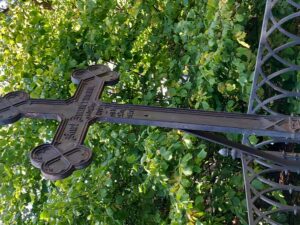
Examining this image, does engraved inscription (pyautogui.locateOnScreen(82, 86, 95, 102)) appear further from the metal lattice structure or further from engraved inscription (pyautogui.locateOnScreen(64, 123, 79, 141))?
the metal lattice structure

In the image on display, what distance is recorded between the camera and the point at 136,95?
9.86 feet

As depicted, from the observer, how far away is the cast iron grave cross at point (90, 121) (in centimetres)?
126

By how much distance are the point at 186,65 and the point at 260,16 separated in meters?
0.58

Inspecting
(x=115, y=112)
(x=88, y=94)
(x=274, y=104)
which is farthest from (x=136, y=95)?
(x=115, y=112)

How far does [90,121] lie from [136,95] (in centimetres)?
163

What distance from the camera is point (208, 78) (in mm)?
2475

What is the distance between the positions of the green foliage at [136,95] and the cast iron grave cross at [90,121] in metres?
0.87

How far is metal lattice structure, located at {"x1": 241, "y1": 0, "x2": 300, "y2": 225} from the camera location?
6.31 ft

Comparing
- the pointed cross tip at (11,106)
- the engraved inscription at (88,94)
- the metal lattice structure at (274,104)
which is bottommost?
the pointed cross tip at (11,106)

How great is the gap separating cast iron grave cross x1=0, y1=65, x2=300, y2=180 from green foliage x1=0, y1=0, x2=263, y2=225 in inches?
34.3

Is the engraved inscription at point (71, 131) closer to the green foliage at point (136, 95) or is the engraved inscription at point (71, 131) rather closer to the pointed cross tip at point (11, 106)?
the pointed cross tip at point (11, 106)

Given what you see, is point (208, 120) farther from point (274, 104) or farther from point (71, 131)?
point (274, 104)

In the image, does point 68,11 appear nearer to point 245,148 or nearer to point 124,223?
point 124,223

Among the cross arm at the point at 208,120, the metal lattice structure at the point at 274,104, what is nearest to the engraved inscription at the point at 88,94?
the cross arm at the point at 208,120
